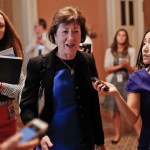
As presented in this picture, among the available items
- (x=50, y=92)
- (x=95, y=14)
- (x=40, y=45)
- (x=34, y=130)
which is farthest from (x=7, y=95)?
(x=95, y=14)

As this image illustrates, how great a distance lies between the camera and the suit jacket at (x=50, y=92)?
1.63 meters

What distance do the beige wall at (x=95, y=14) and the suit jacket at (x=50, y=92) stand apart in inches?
210

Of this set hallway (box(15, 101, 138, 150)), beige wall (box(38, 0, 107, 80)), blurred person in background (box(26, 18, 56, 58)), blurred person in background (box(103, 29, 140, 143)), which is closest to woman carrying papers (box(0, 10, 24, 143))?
hallway (box(15, 101, 138, 150))

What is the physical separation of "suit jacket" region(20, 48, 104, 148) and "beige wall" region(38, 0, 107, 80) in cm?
534

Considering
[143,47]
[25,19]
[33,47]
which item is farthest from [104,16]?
[143,47]

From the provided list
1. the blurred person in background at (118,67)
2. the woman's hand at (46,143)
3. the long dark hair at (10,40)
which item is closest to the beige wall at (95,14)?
the blurred person in background at (118,67)

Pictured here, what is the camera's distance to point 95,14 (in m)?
7.25

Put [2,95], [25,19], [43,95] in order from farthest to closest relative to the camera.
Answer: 1. [25,19]
2. [2,95]
3. [43,95]

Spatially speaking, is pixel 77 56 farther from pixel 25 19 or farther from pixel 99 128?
pixel 25 19

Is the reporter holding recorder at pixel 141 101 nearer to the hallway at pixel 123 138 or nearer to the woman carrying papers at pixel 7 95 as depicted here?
the woman carrying papers at pixel 7 95

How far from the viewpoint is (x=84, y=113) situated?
5.47 feet

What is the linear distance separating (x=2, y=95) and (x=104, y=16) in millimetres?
5290

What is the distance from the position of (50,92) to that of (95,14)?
5.81 meters

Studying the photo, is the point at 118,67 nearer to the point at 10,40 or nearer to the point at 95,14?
the point at 10,40
